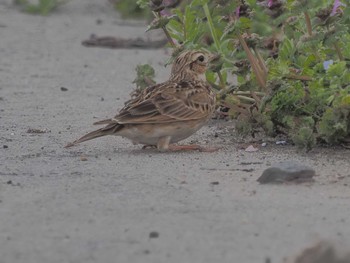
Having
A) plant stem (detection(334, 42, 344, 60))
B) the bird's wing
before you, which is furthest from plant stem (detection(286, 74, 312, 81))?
the bird's wing

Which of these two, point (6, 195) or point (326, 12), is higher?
point (326, 12)

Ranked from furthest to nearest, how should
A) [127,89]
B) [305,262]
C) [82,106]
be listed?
[127,89] < [82,106] < [305,262]

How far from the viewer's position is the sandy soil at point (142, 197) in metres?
5.68

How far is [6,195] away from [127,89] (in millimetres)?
4682

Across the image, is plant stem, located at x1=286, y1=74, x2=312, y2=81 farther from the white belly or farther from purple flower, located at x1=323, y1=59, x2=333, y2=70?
the white belly

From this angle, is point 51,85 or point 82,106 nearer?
point 82,106

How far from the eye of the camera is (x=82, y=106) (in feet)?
34.4

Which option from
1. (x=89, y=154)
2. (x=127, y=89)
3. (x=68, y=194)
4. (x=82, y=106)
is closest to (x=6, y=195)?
(x=68, y=194)

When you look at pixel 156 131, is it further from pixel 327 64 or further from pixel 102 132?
pixel 327 64

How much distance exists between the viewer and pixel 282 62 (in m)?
8.28

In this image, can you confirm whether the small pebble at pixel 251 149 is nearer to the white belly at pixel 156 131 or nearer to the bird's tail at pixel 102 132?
the white belly at pixel 156 131

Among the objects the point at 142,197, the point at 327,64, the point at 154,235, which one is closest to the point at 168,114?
the point at 327,64

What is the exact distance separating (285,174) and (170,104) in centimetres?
167

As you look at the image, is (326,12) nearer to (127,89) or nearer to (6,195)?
(6,195)
